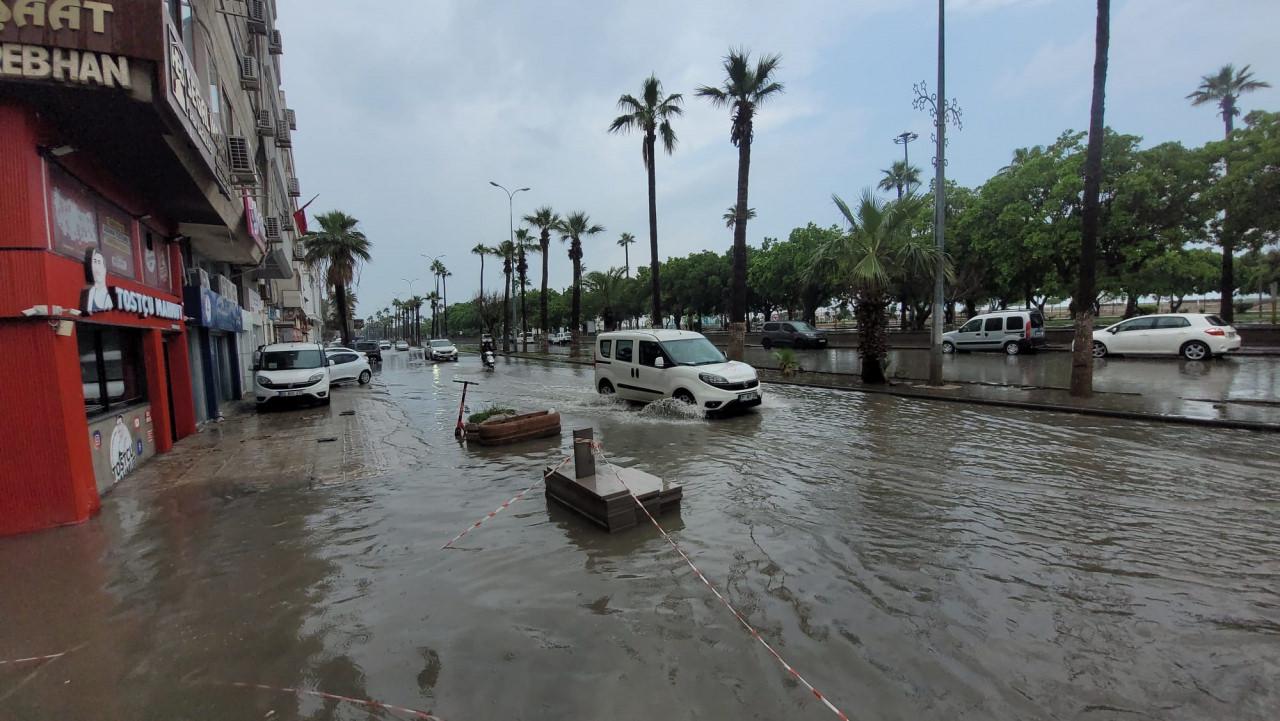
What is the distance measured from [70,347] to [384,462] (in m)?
3.70

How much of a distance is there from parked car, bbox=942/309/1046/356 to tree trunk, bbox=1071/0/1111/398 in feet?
40.4

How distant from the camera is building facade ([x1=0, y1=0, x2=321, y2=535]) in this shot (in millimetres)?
5289

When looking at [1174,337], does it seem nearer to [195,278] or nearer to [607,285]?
[195,278]

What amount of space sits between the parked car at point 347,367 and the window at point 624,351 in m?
13.7

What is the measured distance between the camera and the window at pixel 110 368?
23.8 ft

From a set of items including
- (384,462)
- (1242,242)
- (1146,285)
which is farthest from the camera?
(1146,285)

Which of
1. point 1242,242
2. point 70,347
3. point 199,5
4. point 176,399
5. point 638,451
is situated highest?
point 199,5

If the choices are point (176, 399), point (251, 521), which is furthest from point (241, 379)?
point (251, 521)

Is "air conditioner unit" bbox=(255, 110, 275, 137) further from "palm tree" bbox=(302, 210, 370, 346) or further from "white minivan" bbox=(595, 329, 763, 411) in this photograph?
"white minivan" bbox=(595, 329, 763, 411)

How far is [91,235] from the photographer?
7102mm

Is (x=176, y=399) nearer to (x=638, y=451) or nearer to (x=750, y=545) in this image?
(x=638, y=451)

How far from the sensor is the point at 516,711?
109 inches

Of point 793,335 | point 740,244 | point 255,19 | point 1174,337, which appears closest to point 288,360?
point 740,244

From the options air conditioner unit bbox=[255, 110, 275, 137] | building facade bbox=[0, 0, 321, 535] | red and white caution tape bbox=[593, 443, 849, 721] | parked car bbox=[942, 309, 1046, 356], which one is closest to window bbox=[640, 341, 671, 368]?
red and white caution tape bbox=[593, 443, 849, 721]
